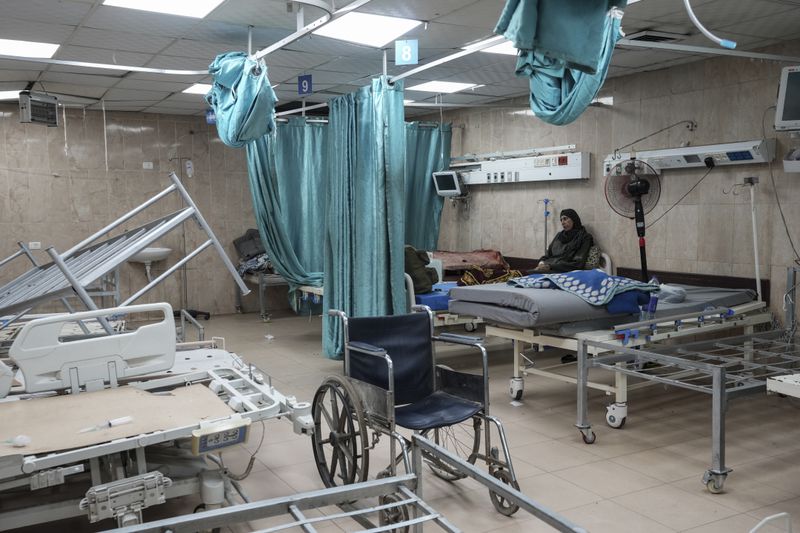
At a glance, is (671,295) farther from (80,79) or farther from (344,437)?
(80,79)

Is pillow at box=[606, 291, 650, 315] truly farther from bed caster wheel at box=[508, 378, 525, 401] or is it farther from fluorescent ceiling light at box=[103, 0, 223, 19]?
fluorescent ceiling light at box=[103, 0, 223, 19]

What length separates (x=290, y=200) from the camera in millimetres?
7371

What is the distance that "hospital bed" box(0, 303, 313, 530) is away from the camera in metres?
2.52

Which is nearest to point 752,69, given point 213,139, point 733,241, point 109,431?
point 733,241

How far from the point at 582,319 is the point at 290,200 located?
3.80 meters

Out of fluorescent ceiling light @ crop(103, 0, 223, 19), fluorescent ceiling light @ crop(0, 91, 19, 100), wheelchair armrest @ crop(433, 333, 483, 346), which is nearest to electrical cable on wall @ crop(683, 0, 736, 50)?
wheelchair armrest @ crop(433, 333, 483, 346)

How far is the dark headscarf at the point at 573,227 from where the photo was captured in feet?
22.6

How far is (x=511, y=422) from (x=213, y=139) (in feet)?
20.8

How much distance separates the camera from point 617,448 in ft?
13.6

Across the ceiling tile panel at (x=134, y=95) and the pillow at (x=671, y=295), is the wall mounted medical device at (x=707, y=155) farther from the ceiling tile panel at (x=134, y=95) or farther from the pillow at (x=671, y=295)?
the ceiling tile panel at (x=134, y=95)

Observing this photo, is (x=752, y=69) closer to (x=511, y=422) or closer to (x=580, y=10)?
(x=511, y=422)

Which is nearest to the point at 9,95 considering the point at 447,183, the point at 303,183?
the point at 303,183

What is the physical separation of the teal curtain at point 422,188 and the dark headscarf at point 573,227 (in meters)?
1.68

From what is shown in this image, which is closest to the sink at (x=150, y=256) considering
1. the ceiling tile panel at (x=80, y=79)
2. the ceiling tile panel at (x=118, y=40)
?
the ceiling tile panel at (x=80, y=79)
